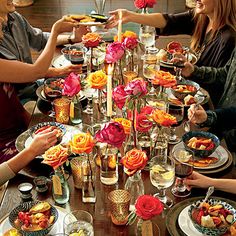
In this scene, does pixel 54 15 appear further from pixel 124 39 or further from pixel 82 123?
pixel 82 123

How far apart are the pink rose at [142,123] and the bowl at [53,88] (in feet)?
2.07

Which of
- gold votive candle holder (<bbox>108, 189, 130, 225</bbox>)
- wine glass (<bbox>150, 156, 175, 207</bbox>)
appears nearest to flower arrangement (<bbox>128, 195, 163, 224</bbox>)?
gold votive candle holder (<bbox>108, 189, 130, 225</bbox>)

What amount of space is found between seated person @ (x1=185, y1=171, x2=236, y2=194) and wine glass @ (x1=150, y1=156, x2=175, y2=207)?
0.09 metres

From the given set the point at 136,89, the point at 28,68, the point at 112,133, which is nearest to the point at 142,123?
the point at 136,89

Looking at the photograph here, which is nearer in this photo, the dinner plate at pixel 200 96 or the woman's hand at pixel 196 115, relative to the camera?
the woman's hand at pixel 196 115

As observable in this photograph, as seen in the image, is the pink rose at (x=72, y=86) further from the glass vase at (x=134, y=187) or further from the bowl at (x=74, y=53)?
the bowl at (x=74, y=53)

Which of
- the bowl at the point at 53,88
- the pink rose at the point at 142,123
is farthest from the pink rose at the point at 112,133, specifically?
the bowl at the point at 53,88

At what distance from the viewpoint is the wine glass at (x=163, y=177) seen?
62.1 inches

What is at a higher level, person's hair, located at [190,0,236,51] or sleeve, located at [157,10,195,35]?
person's hair, located at [190,0,236,51]

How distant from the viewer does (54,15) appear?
5.33 m

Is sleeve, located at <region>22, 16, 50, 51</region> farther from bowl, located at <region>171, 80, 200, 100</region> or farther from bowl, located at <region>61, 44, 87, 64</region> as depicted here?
bowl, located at <region>171, 80, 200, 100</region>

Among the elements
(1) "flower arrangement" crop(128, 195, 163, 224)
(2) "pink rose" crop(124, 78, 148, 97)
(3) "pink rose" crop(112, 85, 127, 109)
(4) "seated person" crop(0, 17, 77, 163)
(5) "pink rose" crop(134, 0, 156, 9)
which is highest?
(2) "pink rose" crop(124, 78, 148, 97)

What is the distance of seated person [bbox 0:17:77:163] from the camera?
2355 mm

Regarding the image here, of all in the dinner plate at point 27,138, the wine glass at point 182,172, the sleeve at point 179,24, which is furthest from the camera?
the sleeve at point 179,24
